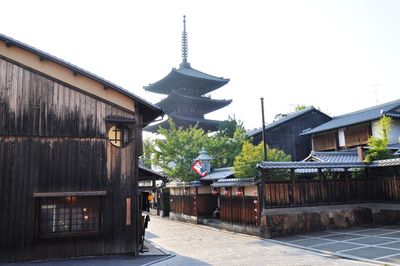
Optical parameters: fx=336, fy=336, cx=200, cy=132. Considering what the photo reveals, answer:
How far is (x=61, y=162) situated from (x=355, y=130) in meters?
28.1

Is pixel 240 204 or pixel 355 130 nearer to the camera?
pixel 240 204

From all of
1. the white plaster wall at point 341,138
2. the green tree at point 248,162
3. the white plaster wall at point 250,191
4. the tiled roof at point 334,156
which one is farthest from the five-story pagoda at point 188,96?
the white plaster wall at point 250,191

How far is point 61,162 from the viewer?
45.4 feet

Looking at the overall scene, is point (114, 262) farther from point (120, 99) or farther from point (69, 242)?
point (120, 99)

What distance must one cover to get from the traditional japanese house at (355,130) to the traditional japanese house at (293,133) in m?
1.29

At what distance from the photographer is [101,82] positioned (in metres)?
14.5

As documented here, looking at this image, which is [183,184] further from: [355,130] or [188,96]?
[188,96]

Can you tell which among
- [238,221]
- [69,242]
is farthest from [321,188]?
[69,242]

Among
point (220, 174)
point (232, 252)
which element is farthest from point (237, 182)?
point (232, 252)

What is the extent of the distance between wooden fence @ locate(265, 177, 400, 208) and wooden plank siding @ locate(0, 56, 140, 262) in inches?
351

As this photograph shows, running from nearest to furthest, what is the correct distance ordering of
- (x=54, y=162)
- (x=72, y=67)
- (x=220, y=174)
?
1. (x=54, y=162)
2. (x=72, y=67)
3. (x=220, y=174)

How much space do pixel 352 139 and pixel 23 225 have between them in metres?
29.6

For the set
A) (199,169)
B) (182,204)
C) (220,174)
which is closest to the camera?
(220,174)

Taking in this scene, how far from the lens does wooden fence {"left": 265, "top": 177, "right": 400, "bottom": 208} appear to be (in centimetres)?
1959
